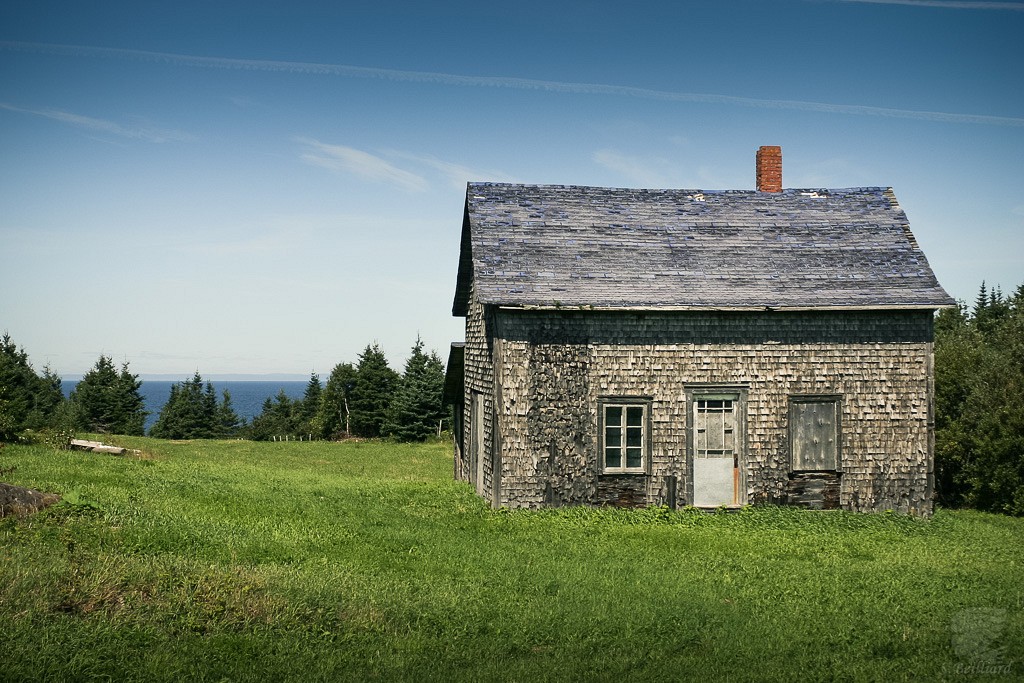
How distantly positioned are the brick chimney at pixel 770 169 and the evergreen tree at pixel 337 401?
41912mm

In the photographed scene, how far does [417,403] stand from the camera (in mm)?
47031

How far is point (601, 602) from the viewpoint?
10453mm

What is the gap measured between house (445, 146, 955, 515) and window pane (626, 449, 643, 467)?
0.05 m

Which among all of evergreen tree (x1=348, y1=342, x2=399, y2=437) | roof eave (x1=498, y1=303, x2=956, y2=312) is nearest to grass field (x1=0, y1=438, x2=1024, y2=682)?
roof eave (x1=498, y1=303, x2=956, y2=312)

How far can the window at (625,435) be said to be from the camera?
Answer: 17.8 m

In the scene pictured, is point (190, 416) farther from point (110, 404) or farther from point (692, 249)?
point (692, 249)

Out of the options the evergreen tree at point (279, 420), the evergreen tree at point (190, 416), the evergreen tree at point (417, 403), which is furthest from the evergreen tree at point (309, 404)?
the evergreen tree at point (417, 403)

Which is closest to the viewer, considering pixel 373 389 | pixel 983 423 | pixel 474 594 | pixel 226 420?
pixel 474 594

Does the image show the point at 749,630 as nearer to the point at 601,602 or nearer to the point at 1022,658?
the point at 601,602

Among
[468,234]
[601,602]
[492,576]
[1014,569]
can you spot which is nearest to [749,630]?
[601,602]

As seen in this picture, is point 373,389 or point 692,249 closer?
point 692,249

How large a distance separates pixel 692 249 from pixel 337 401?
4592 centimetres

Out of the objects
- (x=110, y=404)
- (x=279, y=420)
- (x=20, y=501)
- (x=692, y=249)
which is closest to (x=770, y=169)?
(x=692, y=249)

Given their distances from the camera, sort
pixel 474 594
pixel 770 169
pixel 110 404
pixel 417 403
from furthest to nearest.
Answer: pixel 110 404 → pixel 417 403 → pixel 770 169 → pixel 474 594
